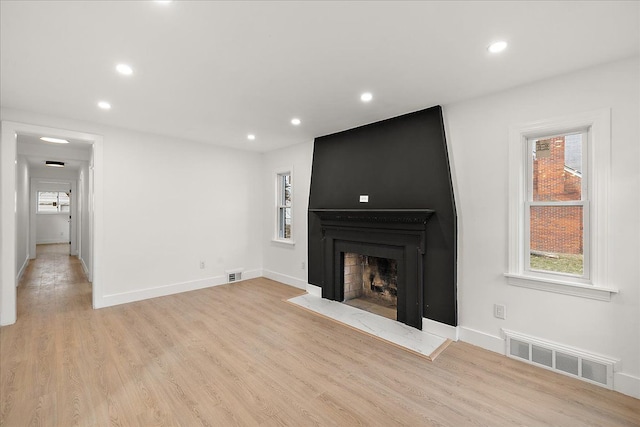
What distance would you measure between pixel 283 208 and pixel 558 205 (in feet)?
13.7

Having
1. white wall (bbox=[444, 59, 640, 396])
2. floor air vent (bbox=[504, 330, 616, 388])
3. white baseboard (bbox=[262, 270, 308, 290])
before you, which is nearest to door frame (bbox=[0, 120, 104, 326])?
white baseboard (bbox=[262, 270, 308, 290])

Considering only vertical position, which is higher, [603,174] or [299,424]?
[603,174]

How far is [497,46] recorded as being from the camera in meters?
2.01

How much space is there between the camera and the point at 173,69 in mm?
2381

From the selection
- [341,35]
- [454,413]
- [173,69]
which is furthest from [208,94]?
[454,413]

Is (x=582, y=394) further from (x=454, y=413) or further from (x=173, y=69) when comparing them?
(x=173, y=69)

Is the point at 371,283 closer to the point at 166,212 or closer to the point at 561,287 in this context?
the point at 561,287

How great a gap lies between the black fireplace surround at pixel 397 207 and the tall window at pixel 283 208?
1.07 m

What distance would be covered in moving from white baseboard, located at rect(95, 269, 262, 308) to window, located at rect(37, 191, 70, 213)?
1012cm

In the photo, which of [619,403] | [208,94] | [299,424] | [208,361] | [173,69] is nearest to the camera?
[299,424]

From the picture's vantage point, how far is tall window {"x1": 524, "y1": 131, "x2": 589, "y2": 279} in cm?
242

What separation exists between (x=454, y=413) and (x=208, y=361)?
2.08 meters

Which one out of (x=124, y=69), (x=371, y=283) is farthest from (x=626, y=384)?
(x=124, y=69)

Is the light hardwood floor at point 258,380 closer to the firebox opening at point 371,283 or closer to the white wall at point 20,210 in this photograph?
the firebox opening at point 371,283
